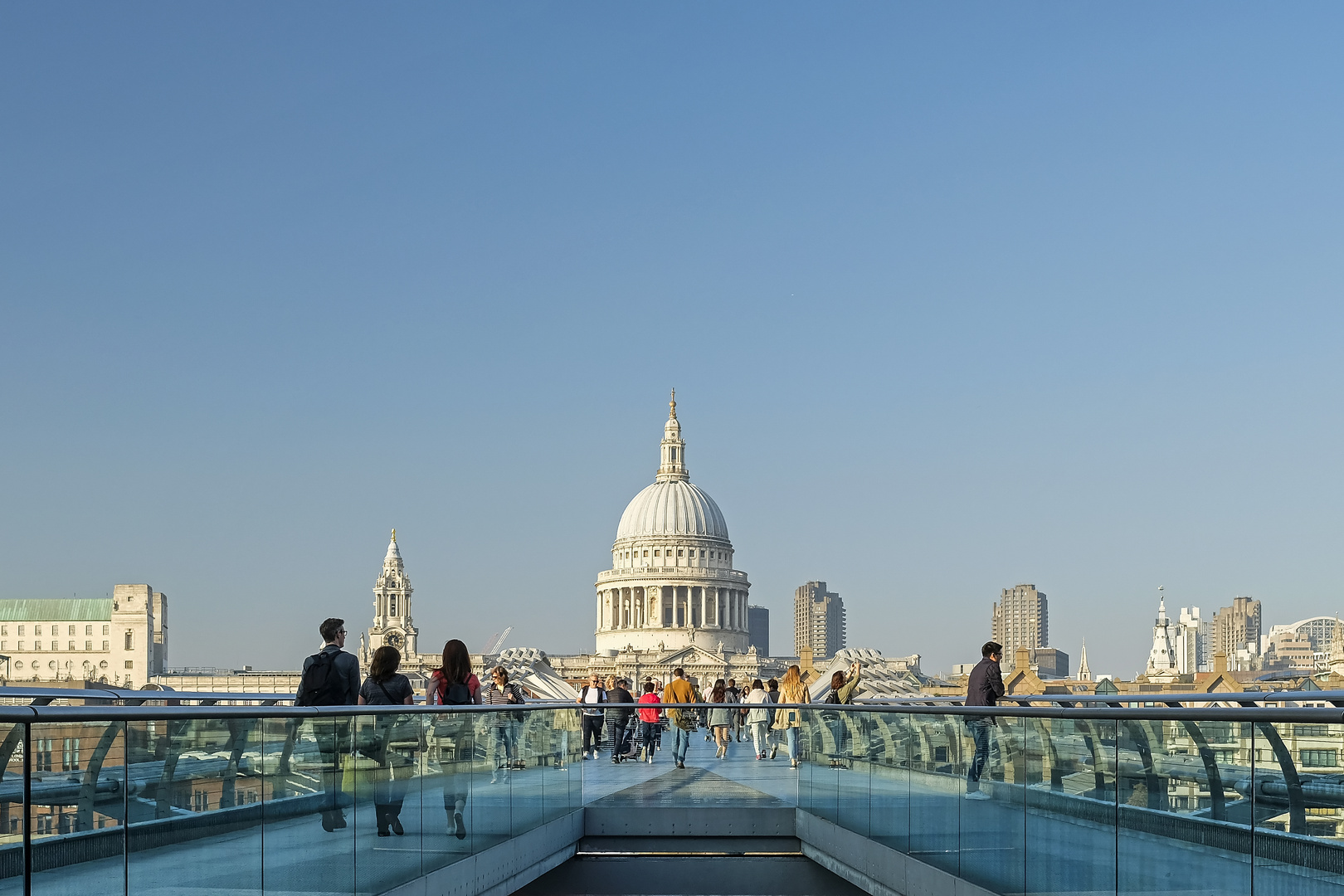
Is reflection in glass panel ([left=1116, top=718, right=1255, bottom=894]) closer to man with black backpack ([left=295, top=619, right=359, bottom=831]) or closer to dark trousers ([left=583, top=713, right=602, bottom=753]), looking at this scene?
man with black backpack ([left=295, top=619, right=359, bottom=831])

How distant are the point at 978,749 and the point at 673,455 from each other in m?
169

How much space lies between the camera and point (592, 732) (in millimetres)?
17828

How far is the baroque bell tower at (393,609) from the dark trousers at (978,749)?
479 ft

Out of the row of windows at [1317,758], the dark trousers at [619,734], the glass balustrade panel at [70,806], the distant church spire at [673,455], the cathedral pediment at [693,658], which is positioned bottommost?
the cathedral pediment at [693,658]

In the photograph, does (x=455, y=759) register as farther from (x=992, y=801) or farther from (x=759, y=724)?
(x=759, y=724)

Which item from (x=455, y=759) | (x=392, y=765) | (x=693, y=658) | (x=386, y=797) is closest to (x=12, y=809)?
(x=386, y=797)

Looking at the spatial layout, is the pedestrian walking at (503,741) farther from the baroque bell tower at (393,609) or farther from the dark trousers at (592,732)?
the baroque bell tower at (393,609)

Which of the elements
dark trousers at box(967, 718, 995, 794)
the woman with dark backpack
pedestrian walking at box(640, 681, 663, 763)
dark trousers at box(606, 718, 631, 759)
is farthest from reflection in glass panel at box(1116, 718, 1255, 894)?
dark trousers at box(606, 718, 631, 759)

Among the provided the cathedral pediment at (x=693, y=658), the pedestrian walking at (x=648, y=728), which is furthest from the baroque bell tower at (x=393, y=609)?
the pedestrian walking at (x=648, y=728)

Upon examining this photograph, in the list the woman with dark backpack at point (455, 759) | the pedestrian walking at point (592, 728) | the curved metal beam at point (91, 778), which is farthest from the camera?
the pedestrian walking at point (592, 728)

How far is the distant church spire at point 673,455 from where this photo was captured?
17825 centimetres

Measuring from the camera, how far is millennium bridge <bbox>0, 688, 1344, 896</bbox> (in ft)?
21.1

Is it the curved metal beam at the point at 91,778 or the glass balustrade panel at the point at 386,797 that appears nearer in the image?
the curved metal beam at the point at 91,778

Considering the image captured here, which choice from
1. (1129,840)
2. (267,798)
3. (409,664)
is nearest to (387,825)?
(267,798)
